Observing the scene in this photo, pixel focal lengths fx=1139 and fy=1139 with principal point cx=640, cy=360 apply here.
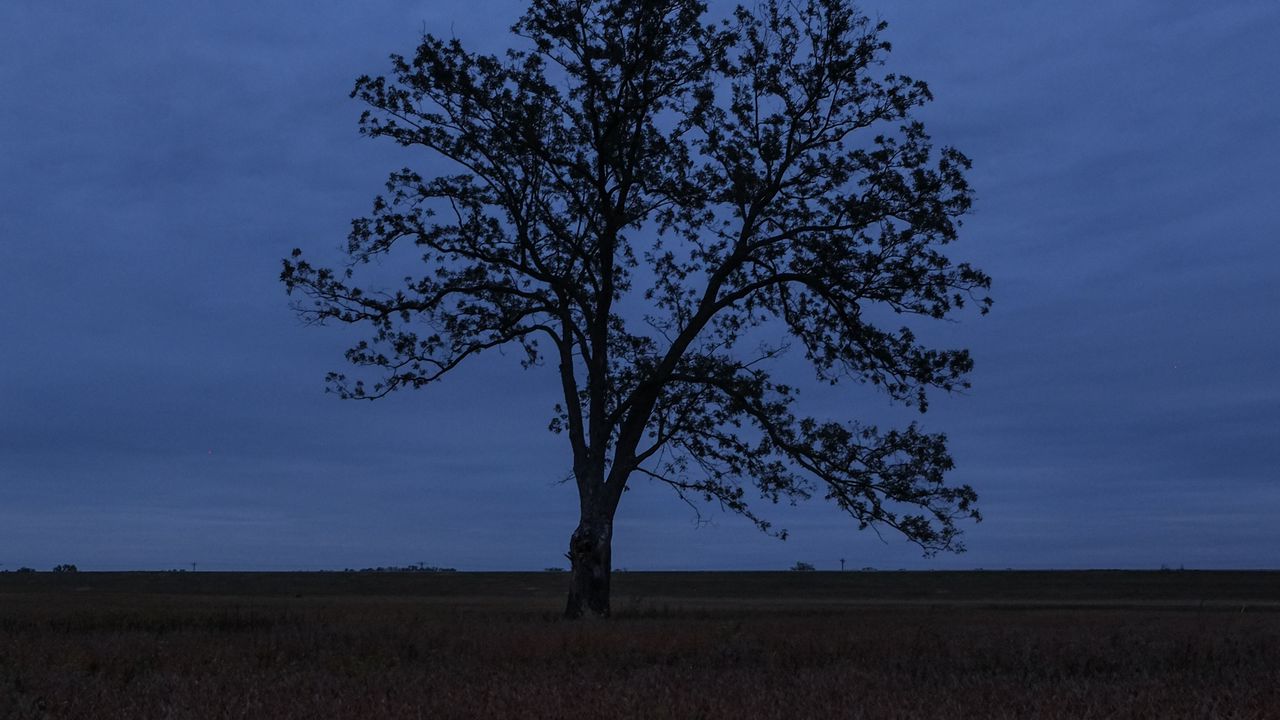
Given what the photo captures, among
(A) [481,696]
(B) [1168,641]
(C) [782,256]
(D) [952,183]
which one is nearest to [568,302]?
(C) [782,256]

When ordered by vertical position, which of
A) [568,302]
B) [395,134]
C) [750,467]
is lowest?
[750,467]

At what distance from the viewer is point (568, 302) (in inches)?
1211

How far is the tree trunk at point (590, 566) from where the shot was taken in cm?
2798

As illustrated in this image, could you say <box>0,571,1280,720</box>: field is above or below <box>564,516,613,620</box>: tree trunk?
below

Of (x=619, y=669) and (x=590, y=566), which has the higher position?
(x=590, y=566)

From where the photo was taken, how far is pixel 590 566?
92.8 feet

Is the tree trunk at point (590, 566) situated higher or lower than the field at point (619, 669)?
higher

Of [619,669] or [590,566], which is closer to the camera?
[619,669]

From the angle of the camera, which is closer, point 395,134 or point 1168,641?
point 1168,641

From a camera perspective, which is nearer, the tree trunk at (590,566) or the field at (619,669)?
the field at (619,669)

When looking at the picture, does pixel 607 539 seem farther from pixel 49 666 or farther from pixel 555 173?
pixel 49 666

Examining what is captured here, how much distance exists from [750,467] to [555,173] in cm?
927

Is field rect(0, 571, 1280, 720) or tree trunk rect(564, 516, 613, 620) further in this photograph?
tree trunk rect(564, 516, 613, 620)

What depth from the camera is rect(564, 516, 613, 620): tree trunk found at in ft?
91.8
